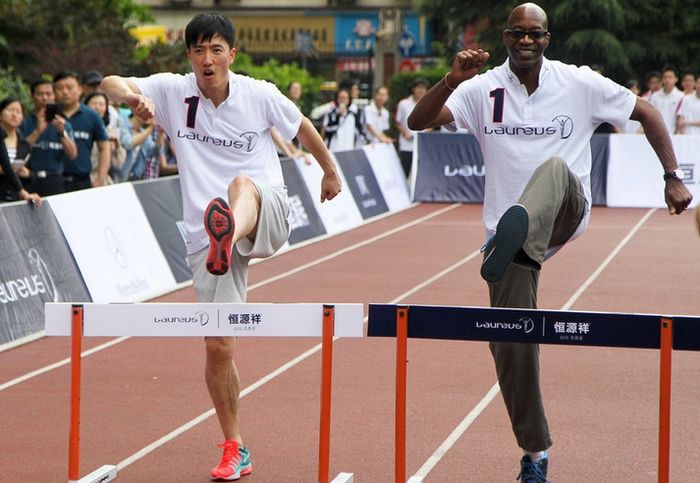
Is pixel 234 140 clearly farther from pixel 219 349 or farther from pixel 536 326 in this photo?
pixel 536 326

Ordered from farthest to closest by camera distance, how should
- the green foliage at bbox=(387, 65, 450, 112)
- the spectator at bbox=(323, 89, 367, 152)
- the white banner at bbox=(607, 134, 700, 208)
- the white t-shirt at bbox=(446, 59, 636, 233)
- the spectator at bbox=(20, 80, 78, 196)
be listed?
the green foliage at bbox=(387, 65, 450, 112)
the spectator at bbox=(323, 89, 367, 152)
the white banner at bbox=(607, 134, 700, 208)
the spectator at bbox=(20, 80, 78, 196)
the white t-shirt at bbox=(446, 59, 636, 233)

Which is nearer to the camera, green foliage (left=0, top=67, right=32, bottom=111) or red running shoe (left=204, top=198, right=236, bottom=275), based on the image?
red running shoe (left=204, top=198, right=236, bottom=275)

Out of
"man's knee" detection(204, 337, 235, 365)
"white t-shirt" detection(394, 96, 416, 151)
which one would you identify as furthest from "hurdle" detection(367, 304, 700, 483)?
"white t-shirt" detection(394, 96, 416, 151)

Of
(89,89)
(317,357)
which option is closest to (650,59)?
(89,89)

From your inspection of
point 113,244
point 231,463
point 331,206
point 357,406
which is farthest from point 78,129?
point 231,463

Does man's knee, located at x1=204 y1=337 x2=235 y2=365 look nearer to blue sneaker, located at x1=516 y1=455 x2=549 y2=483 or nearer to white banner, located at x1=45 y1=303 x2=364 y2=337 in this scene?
white banner, located at x1=45 y1=303 x2=364 y2=337

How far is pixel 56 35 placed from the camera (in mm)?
30938

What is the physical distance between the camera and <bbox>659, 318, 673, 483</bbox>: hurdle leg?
562 centimetres

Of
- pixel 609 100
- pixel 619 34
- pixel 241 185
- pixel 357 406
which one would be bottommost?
pixel 357 406

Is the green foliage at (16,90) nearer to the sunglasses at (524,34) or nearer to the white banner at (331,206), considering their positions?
the white banner at (331,206)

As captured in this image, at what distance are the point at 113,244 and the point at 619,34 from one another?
2548cm

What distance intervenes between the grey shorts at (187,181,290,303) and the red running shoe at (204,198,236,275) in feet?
1.51

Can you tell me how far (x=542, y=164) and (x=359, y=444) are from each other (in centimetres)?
216

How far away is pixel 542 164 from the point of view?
6191 millimetres
